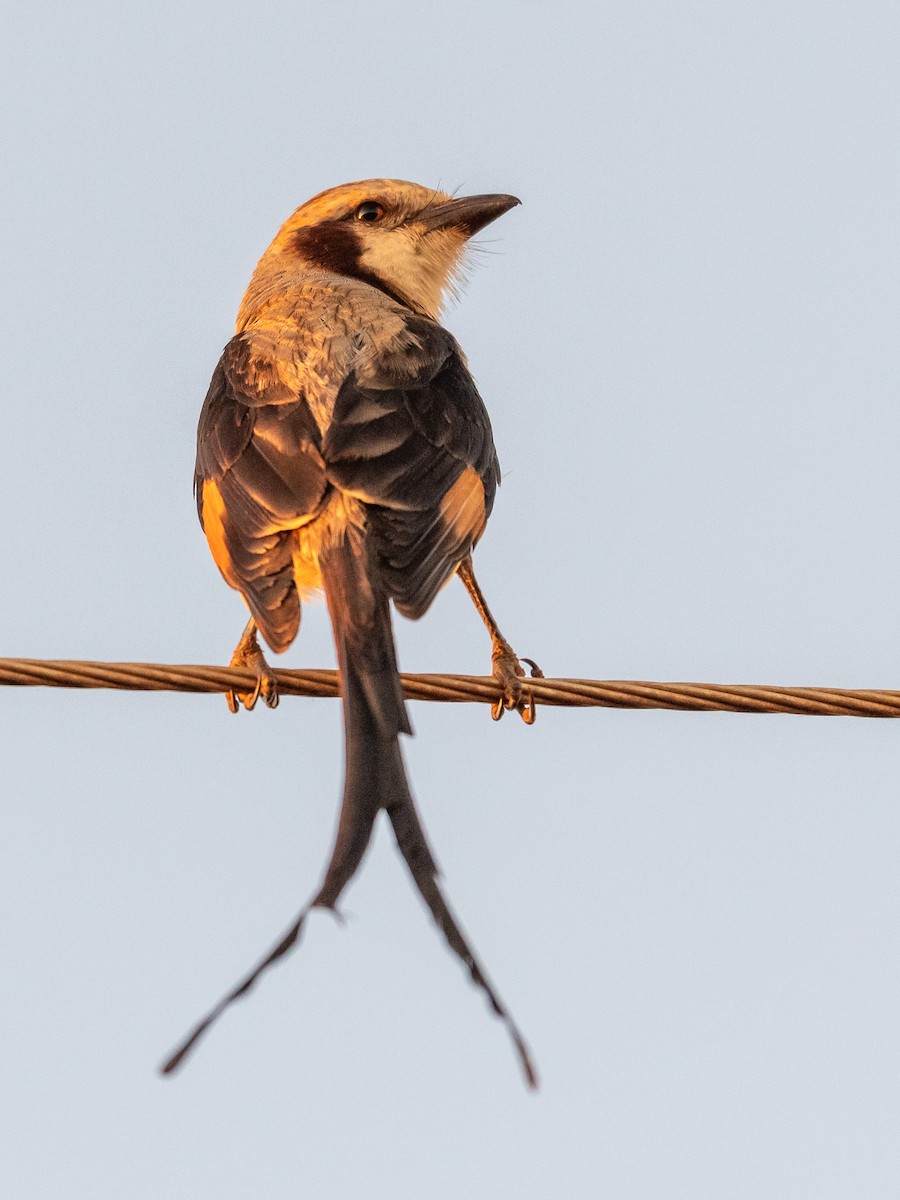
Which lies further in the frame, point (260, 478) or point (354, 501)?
point (260, 478)

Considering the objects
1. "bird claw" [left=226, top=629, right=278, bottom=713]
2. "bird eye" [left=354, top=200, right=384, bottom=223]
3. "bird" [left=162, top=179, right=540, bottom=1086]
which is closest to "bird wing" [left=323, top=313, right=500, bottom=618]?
"bird" [left=162, top=179, right=540, bottom=1086]

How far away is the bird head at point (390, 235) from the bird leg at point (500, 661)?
4.63ft

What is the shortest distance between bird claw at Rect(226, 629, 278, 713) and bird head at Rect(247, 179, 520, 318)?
1.89m

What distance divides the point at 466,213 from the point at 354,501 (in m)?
2.77

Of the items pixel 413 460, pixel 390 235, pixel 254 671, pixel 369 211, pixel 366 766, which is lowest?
pixel 366 766

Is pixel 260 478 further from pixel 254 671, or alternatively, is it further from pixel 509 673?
pixel 509 673

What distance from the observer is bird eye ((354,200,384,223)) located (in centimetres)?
727

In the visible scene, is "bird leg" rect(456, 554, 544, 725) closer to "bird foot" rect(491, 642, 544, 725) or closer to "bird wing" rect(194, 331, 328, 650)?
"bird foot" rect(491, 642, 544, 725)

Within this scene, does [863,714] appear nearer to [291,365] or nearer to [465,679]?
[465,679]

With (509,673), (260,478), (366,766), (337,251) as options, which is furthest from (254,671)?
(337,251)

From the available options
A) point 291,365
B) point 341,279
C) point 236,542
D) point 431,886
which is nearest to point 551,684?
point 431,886

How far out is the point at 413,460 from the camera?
5172 mm

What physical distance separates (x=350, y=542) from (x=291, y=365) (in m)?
1.01

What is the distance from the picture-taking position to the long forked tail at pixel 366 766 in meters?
3.69
